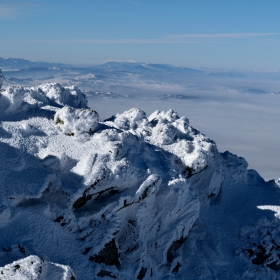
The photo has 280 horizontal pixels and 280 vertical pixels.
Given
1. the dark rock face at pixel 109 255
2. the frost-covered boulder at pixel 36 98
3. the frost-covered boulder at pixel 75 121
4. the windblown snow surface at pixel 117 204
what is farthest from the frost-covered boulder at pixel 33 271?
the frost-covered boulder at pixel 36 98

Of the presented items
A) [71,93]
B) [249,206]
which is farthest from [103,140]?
[249,206]

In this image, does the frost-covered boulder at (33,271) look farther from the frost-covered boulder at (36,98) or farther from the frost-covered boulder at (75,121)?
the frost-covered boulder at (36,98)

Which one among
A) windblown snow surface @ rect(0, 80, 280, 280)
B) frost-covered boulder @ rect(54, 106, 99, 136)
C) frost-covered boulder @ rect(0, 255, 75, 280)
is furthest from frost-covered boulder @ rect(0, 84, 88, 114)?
frost-covered boulder @ rect(0, 255, 75, 280)

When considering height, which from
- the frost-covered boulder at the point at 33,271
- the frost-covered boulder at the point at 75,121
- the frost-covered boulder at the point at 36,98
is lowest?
the frost-covered boulder at the point at 33,271

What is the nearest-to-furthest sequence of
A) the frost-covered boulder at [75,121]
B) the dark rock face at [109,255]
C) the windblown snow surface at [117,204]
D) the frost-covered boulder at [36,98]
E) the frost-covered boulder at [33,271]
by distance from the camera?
the frost-covered boulder at [33,271], the windblown snow surface at [117,204], the dark rock face at [109,255], the frost-covered boulder at [75,121], the frost-covered boulder at [36,98]

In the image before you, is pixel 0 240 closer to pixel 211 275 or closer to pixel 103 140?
pixel 103 140

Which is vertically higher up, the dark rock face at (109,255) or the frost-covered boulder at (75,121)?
the frost-covered boulder at (75,121)

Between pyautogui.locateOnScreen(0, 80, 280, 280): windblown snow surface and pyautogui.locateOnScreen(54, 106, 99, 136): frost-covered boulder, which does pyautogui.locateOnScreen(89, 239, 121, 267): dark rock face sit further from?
pyautogui.locateOnScreen(54, 106, 99, 136): frost-covered boulder
